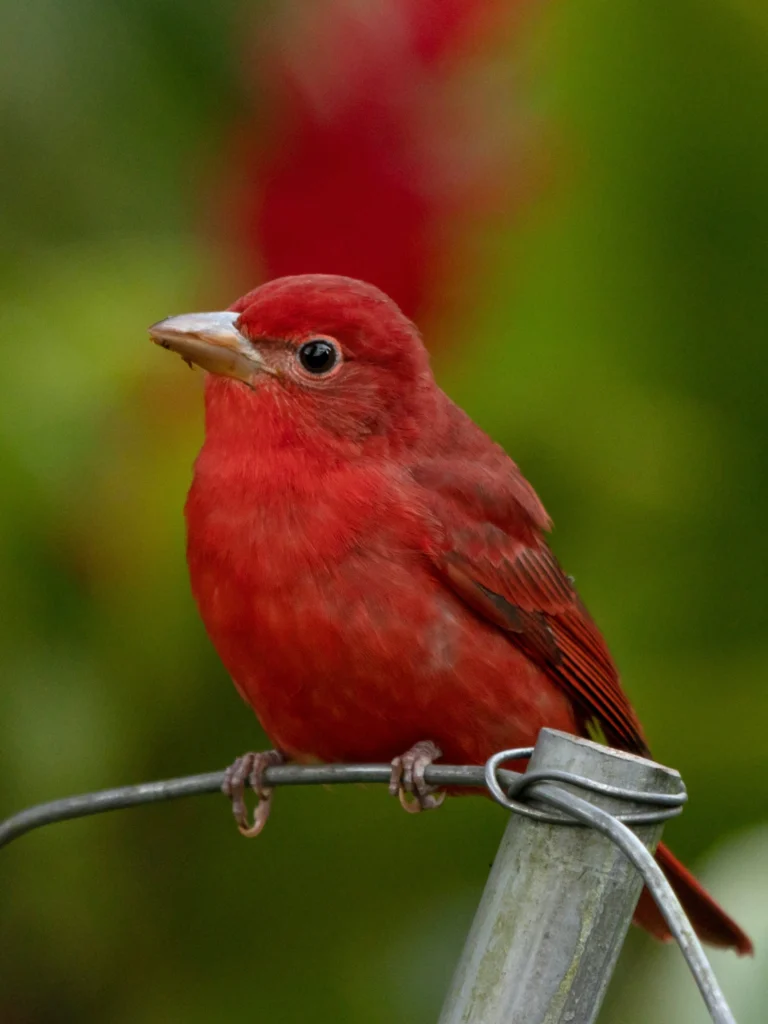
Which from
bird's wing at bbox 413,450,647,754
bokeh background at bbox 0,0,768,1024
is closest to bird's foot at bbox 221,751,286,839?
bokeh background at bbox 0,0,768,1024

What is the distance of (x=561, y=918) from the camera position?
5.93 feet

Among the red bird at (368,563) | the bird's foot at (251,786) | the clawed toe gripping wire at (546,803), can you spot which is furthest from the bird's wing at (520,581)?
the clawed toe gripping wire at (546,803)

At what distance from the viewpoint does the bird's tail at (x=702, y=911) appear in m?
3.01

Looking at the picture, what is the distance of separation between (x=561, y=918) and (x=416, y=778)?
104cm

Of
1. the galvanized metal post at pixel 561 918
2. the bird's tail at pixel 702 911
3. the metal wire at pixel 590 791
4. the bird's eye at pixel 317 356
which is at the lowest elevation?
the bird's tail at pixel 702 911

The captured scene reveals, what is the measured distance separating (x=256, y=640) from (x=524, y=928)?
1169mm

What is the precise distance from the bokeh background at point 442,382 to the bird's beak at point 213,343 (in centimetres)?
25

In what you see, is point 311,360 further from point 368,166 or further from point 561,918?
point 561,918

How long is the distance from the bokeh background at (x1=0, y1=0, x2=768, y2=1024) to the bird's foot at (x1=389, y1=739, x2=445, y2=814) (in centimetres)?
55

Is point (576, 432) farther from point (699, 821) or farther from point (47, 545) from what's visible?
point (47, 545)

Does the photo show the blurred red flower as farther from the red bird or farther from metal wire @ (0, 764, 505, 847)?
metal wire @ (0, 764, 505, 847)

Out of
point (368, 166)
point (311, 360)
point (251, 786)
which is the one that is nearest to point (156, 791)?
point (251, 786)

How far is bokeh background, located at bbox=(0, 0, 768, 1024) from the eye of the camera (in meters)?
3.30

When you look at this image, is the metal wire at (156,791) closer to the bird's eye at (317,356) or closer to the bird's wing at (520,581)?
the bird's wing at (520,581)
